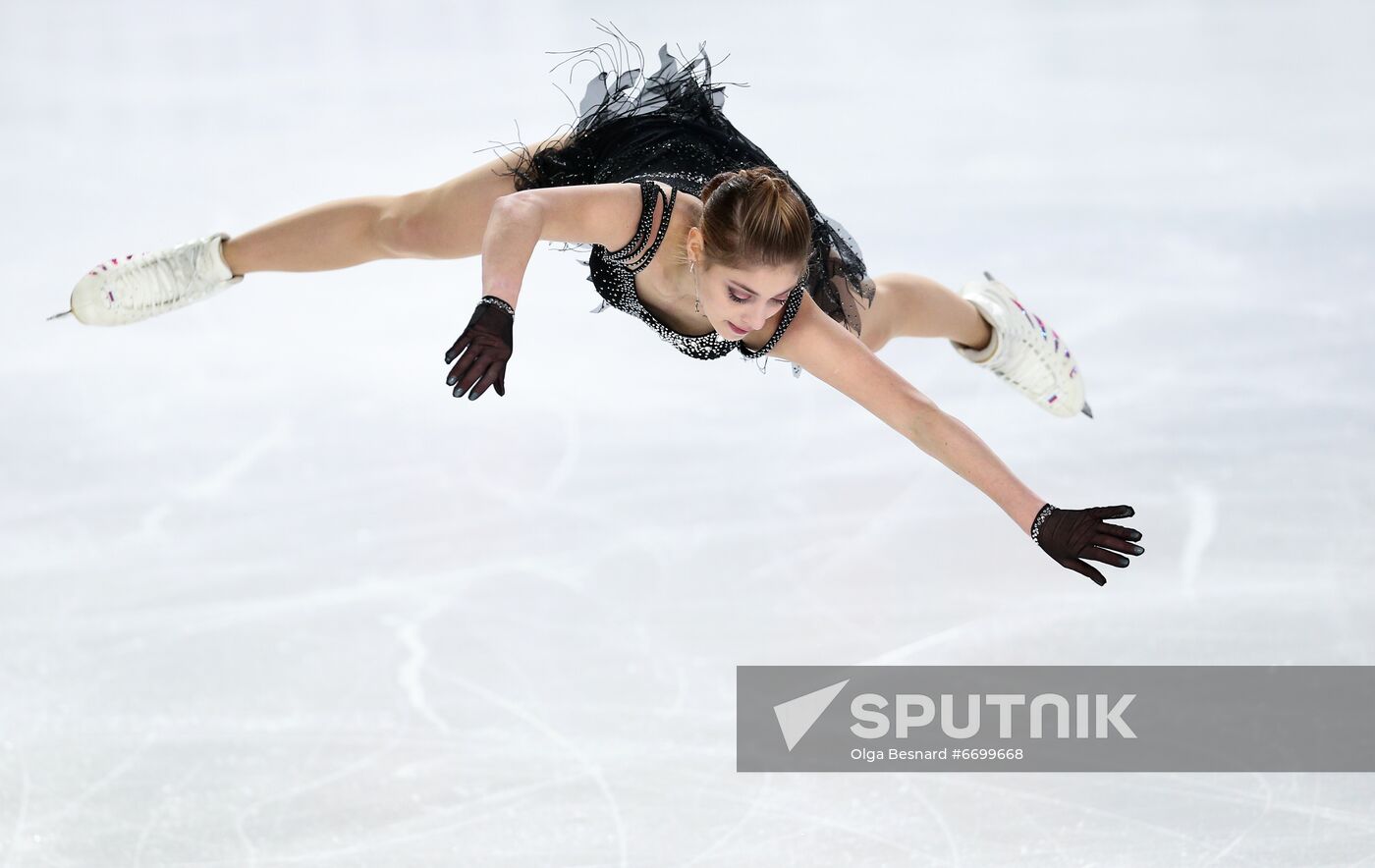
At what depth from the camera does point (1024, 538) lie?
12.5 feet

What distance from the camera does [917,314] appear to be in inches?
130

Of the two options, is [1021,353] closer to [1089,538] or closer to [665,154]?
[665,154]

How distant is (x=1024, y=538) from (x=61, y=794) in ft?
7.66

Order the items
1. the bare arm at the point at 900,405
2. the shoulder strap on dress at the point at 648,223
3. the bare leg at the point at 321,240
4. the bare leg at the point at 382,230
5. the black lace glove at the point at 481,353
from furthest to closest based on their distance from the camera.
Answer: the bare leg at the point at 321,240, the bare leg at the point at 382,230, the shoulder strap on dress at the point at 648,223, the bare arm at the point at 900,405, the black lace glove at the point at 481,353

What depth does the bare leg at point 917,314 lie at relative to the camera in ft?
10.3

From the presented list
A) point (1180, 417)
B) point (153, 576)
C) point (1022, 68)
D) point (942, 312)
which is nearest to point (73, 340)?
point (153, 576)

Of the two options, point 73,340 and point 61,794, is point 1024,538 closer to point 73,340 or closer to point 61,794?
point 61,794

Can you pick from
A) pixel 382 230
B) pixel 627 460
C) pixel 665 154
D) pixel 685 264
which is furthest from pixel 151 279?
pixel 627 460

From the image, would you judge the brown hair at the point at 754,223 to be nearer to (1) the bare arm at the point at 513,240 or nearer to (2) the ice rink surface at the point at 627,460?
(1) the bare arm at the point at 513,240

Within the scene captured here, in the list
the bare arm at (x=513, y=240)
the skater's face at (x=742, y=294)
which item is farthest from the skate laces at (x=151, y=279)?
the skater's face at (x=742, y=294)

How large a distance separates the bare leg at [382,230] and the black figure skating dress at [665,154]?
82mm

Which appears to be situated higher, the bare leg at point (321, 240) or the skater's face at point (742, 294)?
the bare leg at point (321, 240)

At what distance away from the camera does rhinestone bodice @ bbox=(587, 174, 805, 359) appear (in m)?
2.54

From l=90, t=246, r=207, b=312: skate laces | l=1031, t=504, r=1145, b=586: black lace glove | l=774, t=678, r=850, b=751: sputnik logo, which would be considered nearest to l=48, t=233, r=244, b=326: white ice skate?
l=90, t=246, r=207, b=312: skate laces
